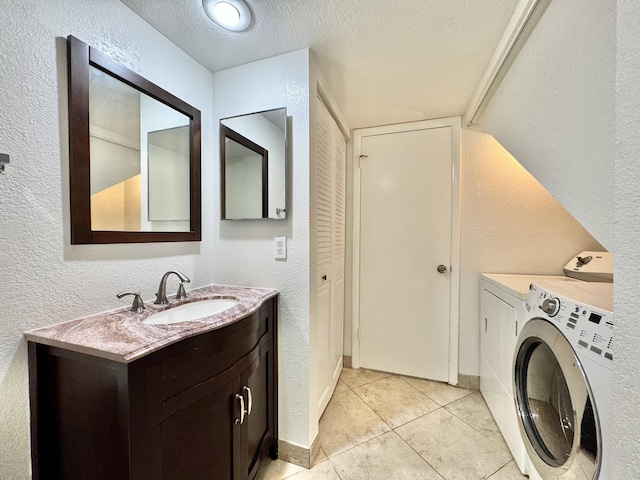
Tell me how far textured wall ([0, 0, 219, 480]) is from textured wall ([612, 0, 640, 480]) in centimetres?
152

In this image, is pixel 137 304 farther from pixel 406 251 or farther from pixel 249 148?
pixel 406 251

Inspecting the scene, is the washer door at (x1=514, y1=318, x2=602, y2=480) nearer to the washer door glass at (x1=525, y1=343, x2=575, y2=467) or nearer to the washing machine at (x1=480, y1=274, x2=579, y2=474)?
the washer door glass at (x1=525, y1=343, x2=575, y2=467)

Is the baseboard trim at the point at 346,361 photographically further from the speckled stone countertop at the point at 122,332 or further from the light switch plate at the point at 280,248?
the speckled stone countertop at the point at 122,332

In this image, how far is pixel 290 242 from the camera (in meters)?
1.34

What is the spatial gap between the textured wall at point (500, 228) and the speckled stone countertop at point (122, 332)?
1.73 metres

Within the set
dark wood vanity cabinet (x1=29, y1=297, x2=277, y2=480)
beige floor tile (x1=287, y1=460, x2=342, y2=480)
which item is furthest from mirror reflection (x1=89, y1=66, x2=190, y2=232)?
beige floor tile (x1=287, y1=460, x2=342, y2=480)

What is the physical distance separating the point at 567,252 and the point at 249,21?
2362mm

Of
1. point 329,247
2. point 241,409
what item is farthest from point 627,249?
point 329,247

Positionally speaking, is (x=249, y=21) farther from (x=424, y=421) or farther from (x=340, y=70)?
(x=424, y=421)

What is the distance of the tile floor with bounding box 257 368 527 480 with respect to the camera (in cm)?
130

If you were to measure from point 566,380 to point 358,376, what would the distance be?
156 centimetres

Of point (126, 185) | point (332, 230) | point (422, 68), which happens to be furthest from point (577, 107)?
point (126, 185)

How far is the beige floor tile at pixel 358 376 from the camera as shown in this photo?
6.88 ft

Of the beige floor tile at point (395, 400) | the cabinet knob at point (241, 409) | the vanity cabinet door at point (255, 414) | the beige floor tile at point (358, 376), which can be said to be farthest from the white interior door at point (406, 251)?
the cabinet knob at point (241, 409)
